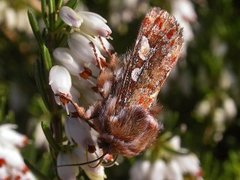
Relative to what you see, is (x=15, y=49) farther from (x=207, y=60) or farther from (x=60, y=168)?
(x=60, y=168)

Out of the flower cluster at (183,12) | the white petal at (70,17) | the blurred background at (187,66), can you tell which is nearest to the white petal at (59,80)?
the white petal at (70,17)

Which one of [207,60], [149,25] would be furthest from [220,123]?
[149,25]

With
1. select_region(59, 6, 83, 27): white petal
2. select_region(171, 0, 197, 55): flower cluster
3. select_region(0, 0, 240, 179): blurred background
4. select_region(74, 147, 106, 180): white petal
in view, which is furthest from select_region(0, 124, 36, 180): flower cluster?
select_region(171, 0, 197, 55): flower cluster

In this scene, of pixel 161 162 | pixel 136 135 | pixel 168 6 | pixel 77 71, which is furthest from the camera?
pixel 168 6

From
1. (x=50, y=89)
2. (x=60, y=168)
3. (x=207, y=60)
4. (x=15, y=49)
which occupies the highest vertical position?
(x=50, y=89)

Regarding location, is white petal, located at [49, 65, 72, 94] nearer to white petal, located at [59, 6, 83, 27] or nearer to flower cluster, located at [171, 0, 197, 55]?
white petal, located at [59, 6, 83, 27]

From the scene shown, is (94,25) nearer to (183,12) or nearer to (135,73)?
(135,73)

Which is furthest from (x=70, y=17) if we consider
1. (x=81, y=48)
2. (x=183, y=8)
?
(x=183, y=8)

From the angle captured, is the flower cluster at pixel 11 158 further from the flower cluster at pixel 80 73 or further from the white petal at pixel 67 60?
the white petal at pixel 67 60
